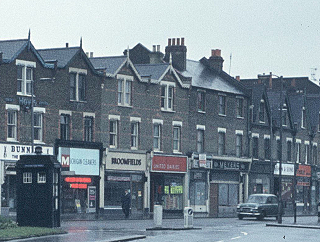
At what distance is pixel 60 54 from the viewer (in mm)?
57250

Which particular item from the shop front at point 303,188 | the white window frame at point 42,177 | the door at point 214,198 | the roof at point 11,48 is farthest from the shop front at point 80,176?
the shop front at point 303,188

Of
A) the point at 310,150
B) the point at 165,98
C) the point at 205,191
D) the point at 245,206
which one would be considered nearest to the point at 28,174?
the point at 245,206

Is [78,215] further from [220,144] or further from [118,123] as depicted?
[220,144]

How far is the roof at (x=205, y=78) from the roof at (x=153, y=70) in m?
3.79

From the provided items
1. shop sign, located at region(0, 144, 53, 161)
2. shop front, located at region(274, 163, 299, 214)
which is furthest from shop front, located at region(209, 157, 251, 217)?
shop sign, located at region(0, 144, 53, 161)

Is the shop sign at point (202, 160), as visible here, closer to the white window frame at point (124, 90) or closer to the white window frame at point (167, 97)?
the white window frame at point (167, 97)

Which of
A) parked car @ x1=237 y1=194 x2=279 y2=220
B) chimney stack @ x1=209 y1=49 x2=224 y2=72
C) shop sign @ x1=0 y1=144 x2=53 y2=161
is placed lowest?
parked car @ x1=237 y1=194 x2=279 y2=220

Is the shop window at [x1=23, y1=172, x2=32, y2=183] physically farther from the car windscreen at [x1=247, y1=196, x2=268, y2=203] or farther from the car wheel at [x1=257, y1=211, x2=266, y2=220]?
the car windscreen at [x1=247, y1=196, x2=268, y2=203]

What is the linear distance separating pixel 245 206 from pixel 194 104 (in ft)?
43.6

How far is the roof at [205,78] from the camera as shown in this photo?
229 ft

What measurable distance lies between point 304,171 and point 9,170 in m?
40.8

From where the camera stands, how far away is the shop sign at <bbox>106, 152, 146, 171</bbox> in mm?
59978

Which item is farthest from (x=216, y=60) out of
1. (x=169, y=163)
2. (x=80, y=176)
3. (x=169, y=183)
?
(x=80, y=176)

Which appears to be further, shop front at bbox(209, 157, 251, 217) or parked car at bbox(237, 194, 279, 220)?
shop front at bbox(209, 157, 251, 217)
